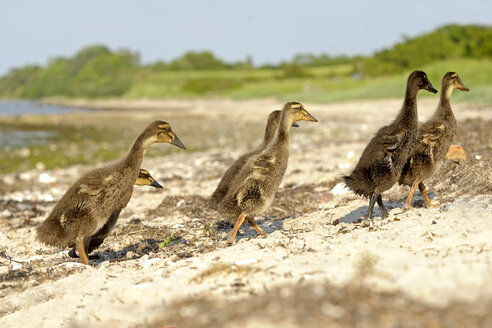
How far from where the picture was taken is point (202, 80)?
91438 mm

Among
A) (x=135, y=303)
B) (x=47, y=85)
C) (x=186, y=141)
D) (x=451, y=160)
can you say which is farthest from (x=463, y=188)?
(x=47, y=85)

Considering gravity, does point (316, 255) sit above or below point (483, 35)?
below

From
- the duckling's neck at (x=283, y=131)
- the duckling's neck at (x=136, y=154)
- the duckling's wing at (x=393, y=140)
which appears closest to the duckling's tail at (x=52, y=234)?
the duckling's neck at (x=136, y=154)

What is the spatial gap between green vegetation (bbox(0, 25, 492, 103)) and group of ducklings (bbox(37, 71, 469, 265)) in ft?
67.9

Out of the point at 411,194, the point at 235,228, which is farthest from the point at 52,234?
the point at 411,194

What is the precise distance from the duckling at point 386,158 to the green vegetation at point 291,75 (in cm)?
2096

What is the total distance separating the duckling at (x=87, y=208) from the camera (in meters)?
6.05

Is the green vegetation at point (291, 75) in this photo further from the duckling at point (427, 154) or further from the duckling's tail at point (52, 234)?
the duckling's tail at point (52, 234)

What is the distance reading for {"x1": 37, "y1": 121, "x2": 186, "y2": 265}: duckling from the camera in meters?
6.05

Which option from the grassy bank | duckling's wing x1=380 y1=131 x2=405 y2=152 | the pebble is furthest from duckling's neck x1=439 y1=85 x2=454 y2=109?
the grassy bank

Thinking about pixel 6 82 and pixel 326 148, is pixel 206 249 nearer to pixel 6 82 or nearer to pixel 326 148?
pixel 326 148

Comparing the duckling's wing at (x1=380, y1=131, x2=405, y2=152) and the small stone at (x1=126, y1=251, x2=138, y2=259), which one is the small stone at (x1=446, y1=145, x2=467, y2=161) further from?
the small stone at (x1=126, y1=251, x2=138, y2=259)

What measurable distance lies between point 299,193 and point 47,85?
143m

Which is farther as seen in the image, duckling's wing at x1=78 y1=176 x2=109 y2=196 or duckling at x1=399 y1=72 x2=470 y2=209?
duckling at x1=399 y1=72 x2=470 y2=209
